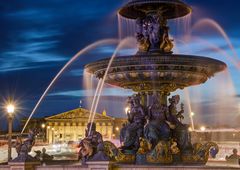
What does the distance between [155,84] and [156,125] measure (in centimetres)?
133

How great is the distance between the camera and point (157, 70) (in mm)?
15469

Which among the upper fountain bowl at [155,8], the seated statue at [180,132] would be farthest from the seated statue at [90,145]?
the upper fountain bowl at [155,8]

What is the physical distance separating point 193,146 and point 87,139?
3.85 m

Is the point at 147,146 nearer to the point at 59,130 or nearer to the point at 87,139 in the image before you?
the point at 87,139

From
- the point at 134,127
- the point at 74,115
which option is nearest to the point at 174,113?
the point at 134,127

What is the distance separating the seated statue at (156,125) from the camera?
51.6 ft

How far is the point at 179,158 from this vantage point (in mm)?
16109

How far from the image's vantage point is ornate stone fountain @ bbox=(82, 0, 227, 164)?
15383mm

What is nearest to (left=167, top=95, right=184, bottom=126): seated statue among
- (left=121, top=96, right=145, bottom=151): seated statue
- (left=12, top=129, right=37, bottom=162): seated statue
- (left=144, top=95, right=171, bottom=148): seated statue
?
(left=144, top=95, right=171, bottom=148): seated statue

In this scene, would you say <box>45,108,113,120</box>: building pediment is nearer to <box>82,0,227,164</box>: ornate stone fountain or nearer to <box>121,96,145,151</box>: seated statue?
<box>82,0,227,164</box>: ornate stone fountain

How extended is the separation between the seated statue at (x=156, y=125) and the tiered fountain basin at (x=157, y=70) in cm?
66

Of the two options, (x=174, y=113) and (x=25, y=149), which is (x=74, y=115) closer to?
(x=174, y=113)

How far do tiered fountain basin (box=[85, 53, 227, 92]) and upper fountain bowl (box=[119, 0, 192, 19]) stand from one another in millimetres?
2245

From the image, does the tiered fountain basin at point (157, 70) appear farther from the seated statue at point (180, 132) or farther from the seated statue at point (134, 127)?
the seated statue at point (180, 132)
